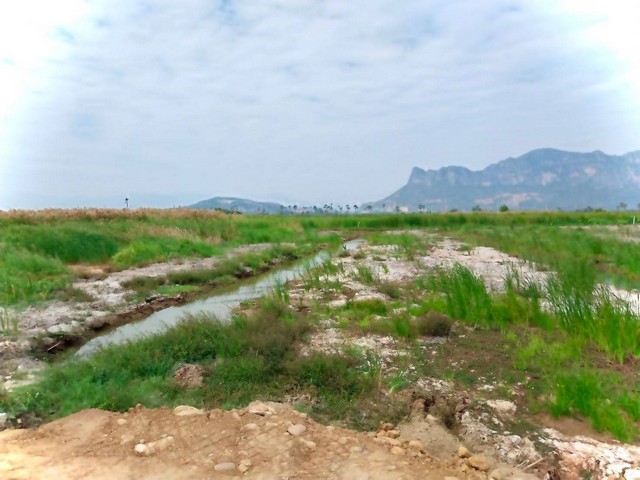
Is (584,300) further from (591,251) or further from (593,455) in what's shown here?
(591,251)

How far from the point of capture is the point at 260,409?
545 cm

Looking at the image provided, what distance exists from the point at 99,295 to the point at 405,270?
8.91 m

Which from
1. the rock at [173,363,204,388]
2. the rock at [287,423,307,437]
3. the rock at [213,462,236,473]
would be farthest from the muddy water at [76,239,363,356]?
the rock at [213,462,236,473]

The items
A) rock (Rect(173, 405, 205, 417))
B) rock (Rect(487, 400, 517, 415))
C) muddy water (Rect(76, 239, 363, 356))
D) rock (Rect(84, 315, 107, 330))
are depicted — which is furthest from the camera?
rock (Rect(84, 315, 107, 330))

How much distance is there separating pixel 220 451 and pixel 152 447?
69 centimetres

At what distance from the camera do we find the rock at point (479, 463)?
4.45 metres

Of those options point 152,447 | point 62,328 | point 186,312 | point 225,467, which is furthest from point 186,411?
point 62,328

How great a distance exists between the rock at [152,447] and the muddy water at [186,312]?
3.93 metres

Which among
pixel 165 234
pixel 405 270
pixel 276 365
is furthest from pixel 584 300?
pixel 165 234

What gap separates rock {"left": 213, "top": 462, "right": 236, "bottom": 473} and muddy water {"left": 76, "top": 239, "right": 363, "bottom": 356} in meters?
4.65

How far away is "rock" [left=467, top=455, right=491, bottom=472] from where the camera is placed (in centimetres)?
445

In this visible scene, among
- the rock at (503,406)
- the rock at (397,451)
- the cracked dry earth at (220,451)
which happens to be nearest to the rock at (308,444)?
the cracked dry earth at (220,451)

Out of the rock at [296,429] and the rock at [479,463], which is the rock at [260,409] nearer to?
the rock at [296,429]

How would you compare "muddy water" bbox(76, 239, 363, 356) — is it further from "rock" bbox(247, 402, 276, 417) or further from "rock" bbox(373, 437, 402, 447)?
"rock" bbox(373, 437, 402, 447)
